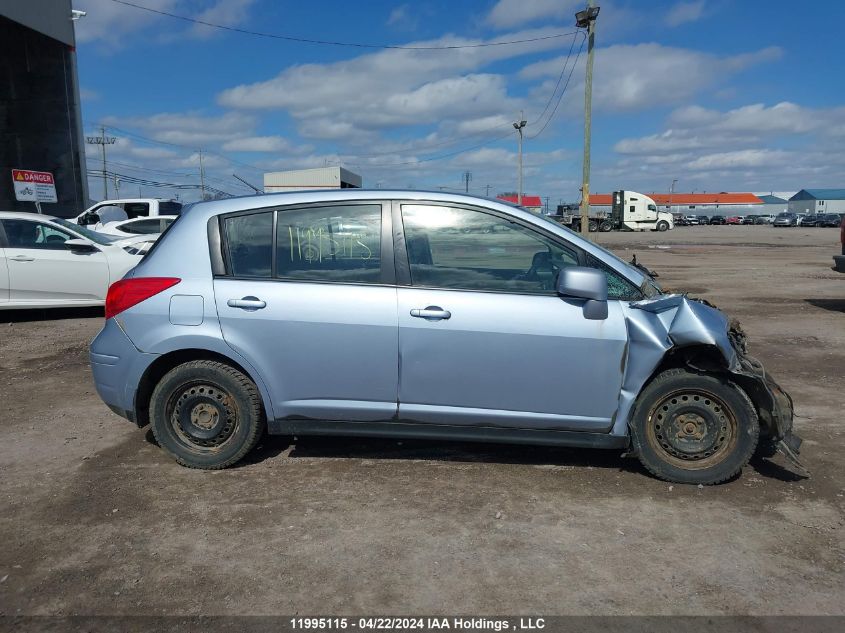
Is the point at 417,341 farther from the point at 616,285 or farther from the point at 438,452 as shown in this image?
the point at 616,285

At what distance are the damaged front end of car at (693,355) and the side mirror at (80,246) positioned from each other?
858 centimetres

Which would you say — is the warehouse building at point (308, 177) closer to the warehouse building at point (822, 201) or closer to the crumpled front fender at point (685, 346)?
the crumpled front fender at point (685, 346)

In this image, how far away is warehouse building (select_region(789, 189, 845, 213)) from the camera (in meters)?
99.9

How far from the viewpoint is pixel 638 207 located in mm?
54781

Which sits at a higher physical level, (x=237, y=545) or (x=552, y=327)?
(x=552, y=327)

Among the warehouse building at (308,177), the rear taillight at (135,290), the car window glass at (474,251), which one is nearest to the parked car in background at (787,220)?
the warehouse building at (308,177)

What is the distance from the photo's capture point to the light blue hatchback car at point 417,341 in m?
3.78

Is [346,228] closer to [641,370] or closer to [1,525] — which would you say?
[641,370]

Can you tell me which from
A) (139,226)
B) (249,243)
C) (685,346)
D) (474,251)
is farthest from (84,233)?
(685,346)

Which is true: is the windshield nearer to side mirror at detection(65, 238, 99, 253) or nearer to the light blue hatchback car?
side mirror at detection(65, 238, 99, 253)

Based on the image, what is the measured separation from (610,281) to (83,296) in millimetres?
8574

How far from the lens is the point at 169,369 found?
167 inches

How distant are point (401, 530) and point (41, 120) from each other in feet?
102

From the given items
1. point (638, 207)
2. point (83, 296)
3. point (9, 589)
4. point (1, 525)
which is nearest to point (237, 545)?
point (9, 589)
